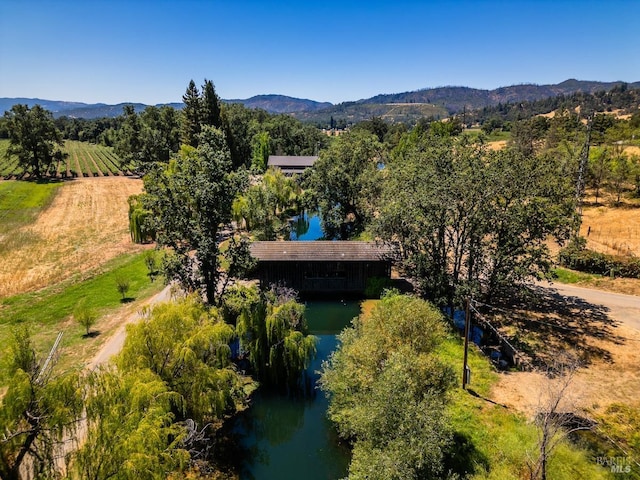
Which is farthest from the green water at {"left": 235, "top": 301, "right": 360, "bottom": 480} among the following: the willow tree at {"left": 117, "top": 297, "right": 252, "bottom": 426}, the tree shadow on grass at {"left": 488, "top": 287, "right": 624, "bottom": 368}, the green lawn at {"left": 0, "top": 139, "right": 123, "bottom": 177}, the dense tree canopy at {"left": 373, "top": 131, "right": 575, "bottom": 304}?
the green lawn at {"left": 0, "top": 139, "right": 123, "bottom": 177}

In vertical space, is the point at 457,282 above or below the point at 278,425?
above

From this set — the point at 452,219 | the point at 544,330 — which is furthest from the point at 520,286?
the point at 452,219

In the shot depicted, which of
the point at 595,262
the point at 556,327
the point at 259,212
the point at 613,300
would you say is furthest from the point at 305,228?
the point at 613,300

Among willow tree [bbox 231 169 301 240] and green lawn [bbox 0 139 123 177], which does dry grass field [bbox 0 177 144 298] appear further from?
green lawn [bbox 0 139 123 177]

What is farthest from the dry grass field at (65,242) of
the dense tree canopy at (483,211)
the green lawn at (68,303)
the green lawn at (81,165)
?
the dense tree canopy at (483,211)

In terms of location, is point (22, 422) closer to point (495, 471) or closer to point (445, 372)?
point (445, 372)

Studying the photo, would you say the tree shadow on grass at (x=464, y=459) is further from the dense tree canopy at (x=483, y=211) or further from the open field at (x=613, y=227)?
the open field at (x=613, y=227)
